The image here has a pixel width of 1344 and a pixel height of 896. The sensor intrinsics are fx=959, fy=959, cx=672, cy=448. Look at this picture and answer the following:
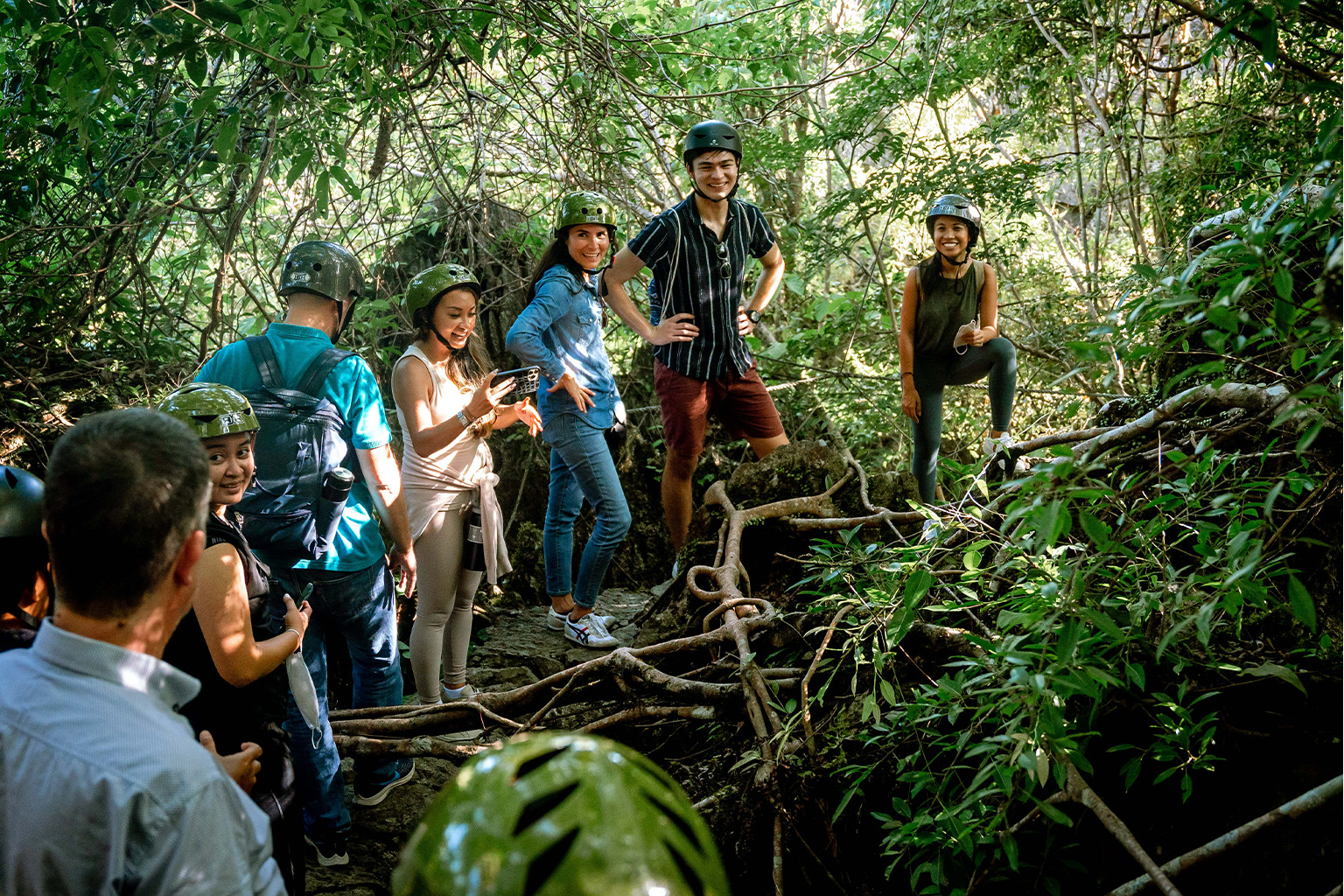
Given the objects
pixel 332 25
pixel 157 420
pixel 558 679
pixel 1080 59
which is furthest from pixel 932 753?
pixel 1080 59

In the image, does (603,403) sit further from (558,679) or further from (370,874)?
(370,874)

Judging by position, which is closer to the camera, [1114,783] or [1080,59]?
[1114,783]

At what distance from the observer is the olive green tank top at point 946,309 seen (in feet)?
16.2

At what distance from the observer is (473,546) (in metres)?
3.99

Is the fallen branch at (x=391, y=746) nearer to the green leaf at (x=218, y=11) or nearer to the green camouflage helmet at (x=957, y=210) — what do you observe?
the green leaf at (x=218, y=11)

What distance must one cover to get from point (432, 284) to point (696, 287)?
1.34 m

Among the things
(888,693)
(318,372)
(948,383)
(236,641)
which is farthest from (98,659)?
(948,383)

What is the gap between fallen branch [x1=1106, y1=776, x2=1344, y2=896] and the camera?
2.02 meters

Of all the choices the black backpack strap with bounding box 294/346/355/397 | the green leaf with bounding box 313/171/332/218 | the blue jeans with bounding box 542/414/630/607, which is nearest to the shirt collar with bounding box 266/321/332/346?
the black backpack strap with bounding box 294/346/355/397

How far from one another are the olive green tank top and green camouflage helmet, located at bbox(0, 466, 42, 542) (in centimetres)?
409

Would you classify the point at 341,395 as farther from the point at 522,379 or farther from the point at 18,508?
the point at 18,508

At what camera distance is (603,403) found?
4.69 m

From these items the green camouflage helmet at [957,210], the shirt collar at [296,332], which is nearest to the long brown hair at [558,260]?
the shirt collar at [296,332]

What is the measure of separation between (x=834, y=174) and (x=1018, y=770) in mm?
9653
